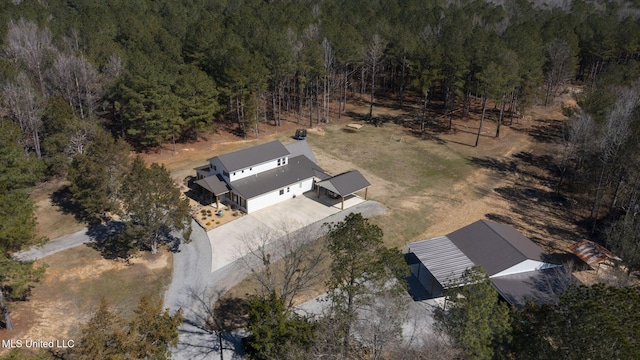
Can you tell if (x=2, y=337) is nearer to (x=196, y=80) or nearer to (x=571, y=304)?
(x=571, y=304)

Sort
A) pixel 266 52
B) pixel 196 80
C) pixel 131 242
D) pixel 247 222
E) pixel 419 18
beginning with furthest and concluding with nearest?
pixel 419 18 < pixel 266 52 < pixel 196 80 < pixel 247 222 < pixel 131 242

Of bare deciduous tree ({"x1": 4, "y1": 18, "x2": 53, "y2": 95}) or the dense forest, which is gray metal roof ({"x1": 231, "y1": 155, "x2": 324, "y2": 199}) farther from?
bare deciduous tree ({"x1": 4, "y1": 18, "x2": 53, "y2": 95})

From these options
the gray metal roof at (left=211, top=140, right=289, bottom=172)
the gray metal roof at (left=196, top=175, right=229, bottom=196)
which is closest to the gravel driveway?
the gray metal roof at (left=196, top=175, right=229, bottom=196)

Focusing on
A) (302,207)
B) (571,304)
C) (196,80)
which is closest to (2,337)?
(302,207)

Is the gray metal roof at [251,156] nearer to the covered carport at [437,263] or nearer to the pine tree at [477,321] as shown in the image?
the covered carport at [437,263]

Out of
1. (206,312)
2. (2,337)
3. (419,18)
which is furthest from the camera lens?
(419,18)

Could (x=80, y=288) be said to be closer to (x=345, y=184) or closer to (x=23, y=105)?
(x=23, y=105)

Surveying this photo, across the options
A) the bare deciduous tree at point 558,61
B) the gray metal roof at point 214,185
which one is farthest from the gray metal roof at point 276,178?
the bare deciduous tree at point 558,61

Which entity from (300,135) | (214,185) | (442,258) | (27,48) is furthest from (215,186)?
(27,48)
